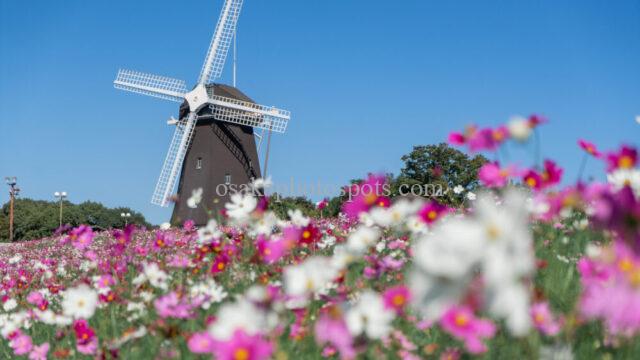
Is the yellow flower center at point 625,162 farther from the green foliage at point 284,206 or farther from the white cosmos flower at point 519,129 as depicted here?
the green foliage at point 284,206

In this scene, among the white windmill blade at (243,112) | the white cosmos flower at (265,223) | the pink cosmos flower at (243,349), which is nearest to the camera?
the pink cosmos flower at (243,349)

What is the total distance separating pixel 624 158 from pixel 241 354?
1736 millimetres

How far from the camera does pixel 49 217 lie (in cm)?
5184

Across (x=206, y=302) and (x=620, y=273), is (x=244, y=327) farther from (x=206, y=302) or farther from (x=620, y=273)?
(x=206, y=302)

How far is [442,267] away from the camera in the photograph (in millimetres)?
1350

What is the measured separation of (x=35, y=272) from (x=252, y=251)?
6085 millimetres

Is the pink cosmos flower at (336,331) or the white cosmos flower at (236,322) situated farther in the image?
the pink cosmos flower at (336,331)

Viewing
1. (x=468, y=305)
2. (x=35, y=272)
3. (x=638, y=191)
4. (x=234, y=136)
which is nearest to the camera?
(x=468, y=305)

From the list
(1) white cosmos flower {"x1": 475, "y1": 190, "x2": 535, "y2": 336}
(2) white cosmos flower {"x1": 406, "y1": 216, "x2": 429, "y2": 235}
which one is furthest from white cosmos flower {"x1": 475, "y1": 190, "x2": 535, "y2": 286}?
(2) white cosmos flower {"x1": 406, "y1": 216, "x2": 429, "y2": 235}

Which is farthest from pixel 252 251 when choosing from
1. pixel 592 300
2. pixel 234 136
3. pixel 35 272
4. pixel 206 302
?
pixel 234 136

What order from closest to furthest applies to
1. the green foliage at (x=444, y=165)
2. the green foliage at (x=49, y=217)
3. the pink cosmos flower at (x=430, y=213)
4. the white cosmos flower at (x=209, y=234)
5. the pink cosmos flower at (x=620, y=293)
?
the pink cosmos flower at (x=620, y=293), the pink cosmos flower at (x=430, y=213), the white cosmos flower at (x=209, y=234), the green foliage at (x=444, y=165), the green foliage at (x=49, y=217)

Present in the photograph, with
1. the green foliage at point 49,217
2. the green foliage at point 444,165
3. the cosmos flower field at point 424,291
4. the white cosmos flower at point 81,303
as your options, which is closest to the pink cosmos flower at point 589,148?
the cosmos flower field at point 424,291

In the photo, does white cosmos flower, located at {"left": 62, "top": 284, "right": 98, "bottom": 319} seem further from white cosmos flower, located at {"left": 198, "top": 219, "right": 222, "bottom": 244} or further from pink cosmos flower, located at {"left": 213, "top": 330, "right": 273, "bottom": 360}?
pink cosmos flower, located at {"left": 213, "top": 330, "right": 273, "bottom": 360}

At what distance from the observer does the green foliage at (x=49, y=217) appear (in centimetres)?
5110
